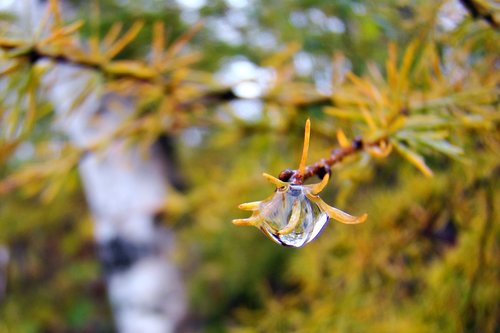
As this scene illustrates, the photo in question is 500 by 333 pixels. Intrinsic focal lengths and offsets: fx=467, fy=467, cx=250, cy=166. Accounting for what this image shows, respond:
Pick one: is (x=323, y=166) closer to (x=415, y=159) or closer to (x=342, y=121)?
(x=415, y=159)

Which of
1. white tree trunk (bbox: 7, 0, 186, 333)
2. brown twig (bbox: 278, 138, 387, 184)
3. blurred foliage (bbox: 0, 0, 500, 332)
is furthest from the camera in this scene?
white tree trunk (bbox: 7, 0, 186, 333)

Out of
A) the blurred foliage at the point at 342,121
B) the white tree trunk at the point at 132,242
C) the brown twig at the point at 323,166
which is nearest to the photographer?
the brown twig at the point at 323,166

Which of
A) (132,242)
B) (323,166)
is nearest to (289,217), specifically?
(323,166)

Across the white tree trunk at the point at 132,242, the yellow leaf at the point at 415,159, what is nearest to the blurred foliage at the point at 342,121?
the yellow leaf at the point at 415,159

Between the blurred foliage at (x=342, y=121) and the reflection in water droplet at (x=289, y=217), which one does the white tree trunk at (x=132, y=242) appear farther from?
the reflection in water droplet at (x=289, y=217)

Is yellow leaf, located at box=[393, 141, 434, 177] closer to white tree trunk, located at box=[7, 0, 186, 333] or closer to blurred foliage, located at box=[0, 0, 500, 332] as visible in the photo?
blurred foliage, located at box=[0, 0, 500, 332]

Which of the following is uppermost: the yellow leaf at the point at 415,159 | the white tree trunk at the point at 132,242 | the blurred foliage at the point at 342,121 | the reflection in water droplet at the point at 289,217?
the reflection in water droplet at the point at 289,217

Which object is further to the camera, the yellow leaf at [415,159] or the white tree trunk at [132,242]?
the white tree trunk at [132,242]

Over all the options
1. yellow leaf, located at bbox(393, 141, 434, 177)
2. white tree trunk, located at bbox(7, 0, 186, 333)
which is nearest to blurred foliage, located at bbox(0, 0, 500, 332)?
yellow leaf, located at bbox(393, 141, 434, 177)

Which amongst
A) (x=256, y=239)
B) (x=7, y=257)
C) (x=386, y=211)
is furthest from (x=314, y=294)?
(x=7, y=257)
